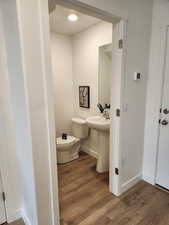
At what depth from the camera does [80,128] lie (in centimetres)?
296

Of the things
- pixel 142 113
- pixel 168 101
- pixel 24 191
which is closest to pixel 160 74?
pixel 168 101

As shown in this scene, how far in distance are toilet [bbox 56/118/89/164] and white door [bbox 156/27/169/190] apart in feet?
4.46

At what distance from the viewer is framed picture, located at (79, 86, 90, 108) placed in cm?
296

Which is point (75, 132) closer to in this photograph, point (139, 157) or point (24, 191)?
point (139, 157)

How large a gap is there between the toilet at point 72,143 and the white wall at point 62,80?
27cm

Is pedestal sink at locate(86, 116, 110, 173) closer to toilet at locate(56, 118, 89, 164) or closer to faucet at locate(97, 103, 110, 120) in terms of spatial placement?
faucet at locate(97, 103, 110, 120)

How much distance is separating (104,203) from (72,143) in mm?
1155

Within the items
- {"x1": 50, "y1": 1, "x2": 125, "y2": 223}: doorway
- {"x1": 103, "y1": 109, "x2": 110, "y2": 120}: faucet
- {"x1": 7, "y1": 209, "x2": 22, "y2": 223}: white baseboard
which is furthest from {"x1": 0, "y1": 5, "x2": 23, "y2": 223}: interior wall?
{"x1": 103, "y1": 109, "x2": 110, "y2": 120}: faucet

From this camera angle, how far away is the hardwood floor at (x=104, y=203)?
163 centimetres

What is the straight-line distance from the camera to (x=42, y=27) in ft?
3.59

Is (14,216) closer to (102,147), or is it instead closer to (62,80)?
(102,147)

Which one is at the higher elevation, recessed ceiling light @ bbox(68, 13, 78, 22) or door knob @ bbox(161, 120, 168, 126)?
recessed ceiling light @ bbox(68, 13, 78, 22)

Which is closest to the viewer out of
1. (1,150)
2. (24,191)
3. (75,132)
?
(1,150)

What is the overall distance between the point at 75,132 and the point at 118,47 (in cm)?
187
